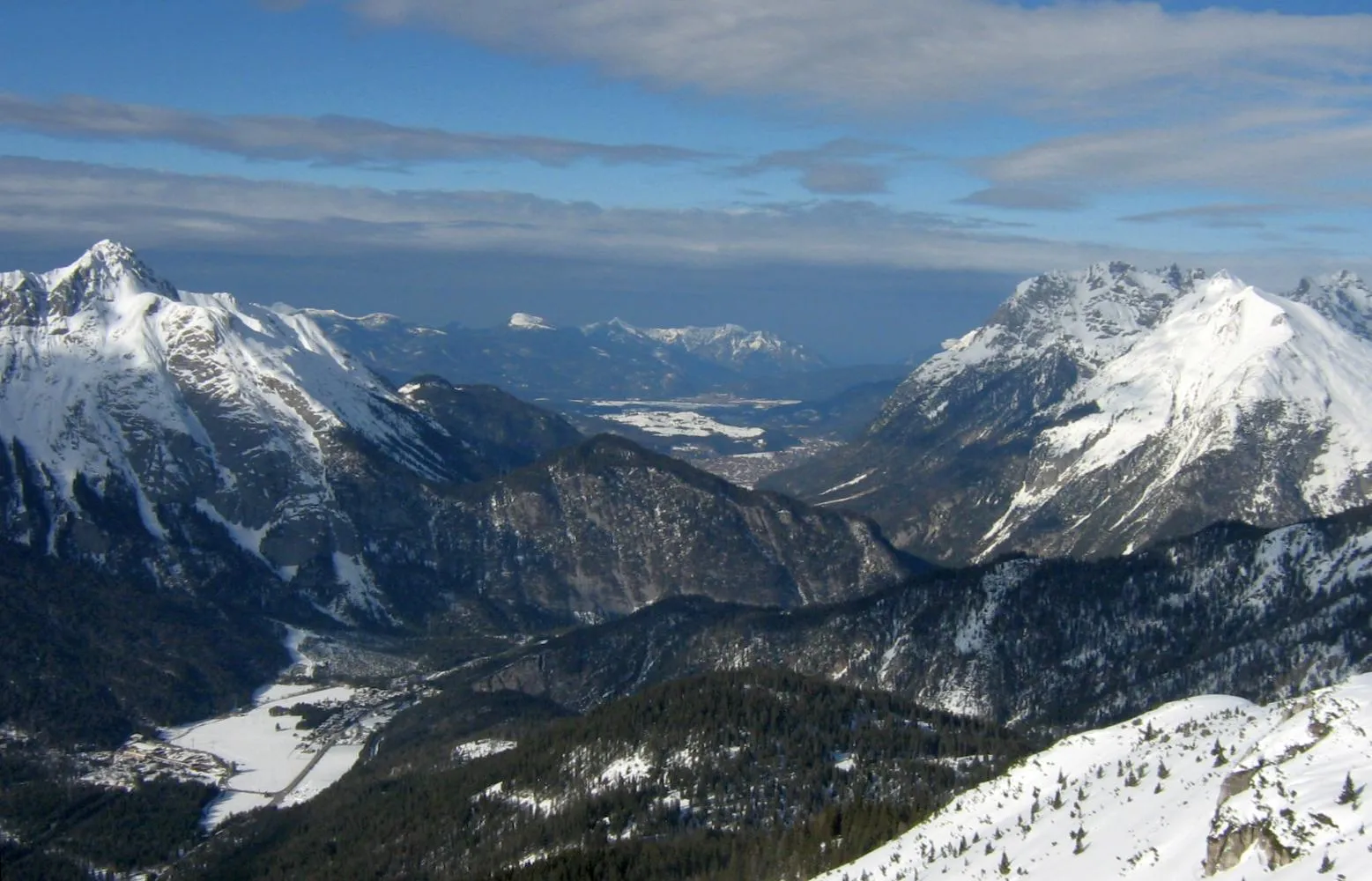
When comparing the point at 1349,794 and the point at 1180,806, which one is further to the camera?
the point at 1180,806

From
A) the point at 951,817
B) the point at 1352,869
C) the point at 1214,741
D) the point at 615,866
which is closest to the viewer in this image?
the point at 1352,869

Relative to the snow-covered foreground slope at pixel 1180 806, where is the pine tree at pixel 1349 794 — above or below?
above

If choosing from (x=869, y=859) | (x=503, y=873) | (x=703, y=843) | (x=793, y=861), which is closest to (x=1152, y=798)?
(x=869, y=859)

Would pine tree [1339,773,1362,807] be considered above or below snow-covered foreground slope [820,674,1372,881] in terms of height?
above

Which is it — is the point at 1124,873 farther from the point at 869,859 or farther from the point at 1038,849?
the point at 869,859

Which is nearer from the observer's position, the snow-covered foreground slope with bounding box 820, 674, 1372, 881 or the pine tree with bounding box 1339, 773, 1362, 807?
the snow-covered foreground slope with bounding box 820, 674, 1372, 881

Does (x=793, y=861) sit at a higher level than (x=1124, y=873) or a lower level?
lower

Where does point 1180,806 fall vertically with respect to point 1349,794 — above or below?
below

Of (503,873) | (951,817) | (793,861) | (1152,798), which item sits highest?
(1152,798)
